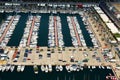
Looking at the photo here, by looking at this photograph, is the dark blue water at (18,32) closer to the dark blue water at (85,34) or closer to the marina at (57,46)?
the marina at (57,46)

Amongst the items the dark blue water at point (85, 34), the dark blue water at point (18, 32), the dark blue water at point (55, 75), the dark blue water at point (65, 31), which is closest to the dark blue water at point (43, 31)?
the dark blue water at point (65, 31)

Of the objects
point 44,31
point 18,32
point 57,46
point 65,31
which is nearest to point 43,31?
point 44,31

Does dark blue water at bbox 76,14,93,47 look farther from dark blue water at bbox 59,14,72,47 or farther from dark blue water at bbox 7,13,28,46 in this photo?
dark blue water at bbox 7,13,28,46

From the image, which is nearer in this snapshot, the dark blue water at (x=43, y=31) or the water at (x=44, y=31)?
the dark blue water at (x=43, y=31)

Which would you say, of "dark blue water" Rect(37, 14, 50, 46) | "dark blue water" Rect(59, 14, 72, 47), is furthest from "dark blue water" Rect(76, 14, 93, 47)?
"dark blue water" Rect(37, 14, 50, 46)

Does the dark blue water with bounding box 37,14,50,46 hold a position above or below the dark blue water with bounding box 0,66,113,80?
below

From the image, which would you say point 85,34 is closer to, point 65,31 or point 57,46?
point 65,31

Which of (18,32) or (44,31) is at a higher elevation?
(18,32)
